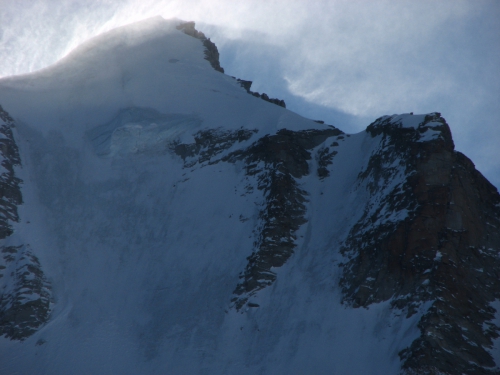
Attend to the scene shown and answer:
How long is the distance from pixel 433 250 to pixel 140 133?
117 feet

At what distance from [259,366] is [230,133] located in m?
27.9

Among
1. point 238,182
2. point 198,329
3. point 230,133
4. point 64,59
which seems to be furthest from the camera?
point 64,59

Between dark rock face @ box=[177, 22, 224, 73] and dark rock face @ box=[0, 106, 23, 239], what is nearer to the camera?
dark rock face @ box=[0, 106, 23, 239]

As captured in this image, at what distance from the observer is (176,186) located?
64.3m

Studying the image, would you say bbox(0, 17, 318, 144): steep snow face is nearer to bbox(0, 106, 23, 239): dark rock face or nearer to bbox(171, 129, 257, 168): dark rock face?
bbox(171, 129, 257, 168): dark rock face

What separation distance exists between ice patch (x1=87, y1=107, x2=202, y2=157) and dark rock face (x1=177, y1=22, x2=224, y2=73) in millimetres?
20226

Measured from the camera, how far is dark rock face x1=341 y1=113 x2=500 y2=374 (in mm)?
43594

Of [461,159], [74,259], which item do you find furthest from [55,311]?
[461,159]

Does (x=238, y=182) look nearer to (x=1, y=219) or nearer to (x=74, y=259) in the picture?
(x=74, y=259)

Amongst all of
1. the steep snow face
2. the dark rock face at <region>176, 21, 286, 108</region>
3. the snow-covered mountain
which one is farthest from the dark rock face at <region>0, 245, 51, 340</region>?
the dark rock face at <region>176, 21, 286, 108</region>

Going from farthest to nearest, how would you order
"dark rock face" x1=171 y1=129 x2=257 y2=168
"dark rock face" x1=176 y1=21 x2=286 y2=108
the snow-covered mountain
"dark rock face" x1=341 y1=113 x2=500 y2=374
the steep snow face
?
"dark rock face" x1=176 y1=21 x2=286 y2=108
the steep snow face
"dark rock face" x1=171 y1=129 x2=257 y2=168
the snow-covered mountain
"dark rock face" x1=341 y1=113 x2=500 y2=374

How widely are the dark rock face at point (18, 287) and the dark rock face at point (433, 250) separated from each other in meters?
25.2

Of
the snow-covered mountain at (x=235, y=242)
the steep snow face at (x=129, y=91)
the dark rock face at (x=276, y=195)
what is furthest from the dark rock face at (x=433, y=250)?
the steep snow face at (x=129, y=91)

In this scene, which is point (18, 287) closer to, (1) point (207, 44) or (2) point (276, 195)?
(2) point (276, 195)
